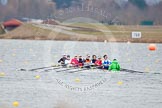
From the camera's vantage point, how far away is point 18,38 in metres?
90.9

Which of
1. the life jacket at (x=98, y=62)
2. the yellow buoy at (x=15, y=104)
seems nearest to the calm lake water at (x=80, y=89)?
the yellow buoy at (x=15, y=104)

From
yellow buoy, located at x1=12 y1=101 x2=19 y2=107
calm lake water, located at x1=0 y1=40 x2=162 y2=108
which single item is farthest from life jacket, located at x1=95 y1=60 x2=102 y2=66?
yellow buoy, located at x1=12 y1=101 x2=19 y2=107

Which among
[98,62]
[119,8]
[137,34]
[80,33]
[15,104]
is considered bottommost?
[15,104]

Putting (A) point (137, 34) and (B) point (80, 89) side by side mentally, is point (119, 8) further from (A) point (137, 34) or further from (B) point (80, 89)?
(B) point (80, 89)

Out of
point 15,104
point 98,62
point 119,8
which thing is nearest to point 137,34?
point 119,8

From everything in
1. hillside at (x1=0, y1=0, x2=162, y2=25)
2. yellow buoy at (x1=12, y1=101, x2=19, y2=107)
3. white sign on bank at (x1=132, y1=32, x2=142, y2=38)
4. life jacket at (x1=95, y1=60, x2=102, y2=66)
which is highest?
hillside at (x1=0, y1=0, x2=162, y2=25)

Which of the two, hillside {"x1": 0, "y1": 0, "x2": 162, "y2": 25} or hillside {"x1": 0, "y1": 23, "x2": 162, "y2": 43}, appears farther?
hillside {"x1": 0, "y1": 23, "x2": 162, "y2": 43}

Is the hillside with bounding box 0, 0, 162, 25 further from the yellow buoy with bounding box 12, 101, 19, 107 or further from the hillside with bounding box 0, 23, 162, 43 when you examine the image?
the yellow buoy with bounding box 12, 101, 19, 107

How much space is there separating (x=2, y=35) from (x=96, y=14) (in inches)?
1681

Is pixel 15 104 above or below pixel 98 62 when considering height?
below

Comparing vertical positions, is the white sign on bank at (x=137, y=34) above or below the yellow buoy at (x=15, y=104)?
above

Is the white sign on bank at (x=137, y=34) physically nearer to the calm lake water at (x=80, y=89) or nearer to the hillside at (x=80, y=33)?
the hillside at (x=80, y=33)

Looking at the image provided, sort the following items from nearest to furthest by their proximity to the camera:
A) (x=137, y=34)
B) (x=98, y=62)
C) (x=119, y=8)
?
(x=98, y=62)
(x=119, y=8)
(x=137, y=34)

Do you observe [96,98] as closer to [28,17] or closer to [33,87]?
[33,87]
